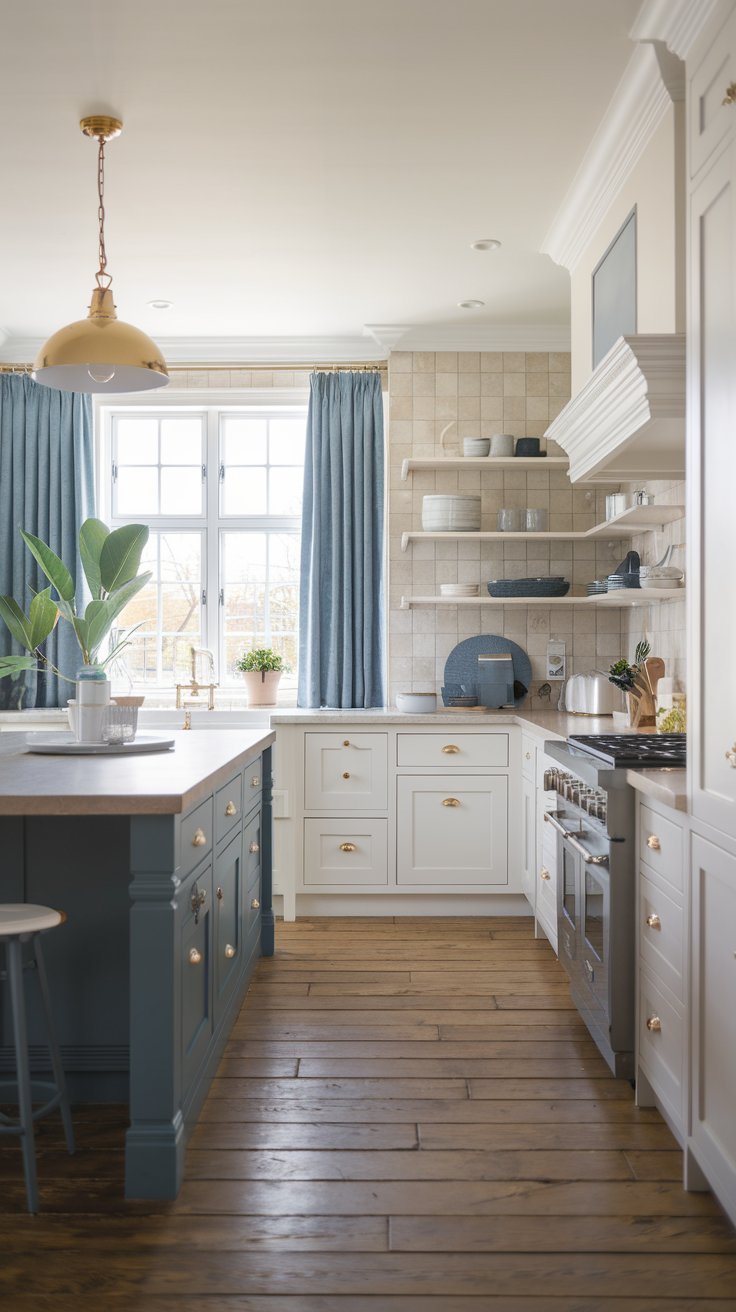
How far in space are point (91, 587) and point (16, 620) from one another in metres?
0.39

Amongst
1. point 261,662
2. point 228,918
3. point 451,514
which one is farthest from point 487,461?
point 228,918

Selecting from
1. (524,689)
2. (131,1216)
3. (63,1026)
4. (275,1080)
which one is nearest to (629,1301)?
(131,1216)

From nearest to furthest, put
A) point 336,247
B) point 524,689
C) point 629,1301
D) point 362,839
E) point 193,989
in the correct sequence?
1. point 629,1301
2. point 193,989
3. point 336,247
4. point 362,839
5. point 524,689

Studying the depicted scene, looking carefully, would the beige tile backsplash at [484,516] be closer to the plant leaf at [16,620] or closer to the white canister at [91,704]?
the plant leaf at [16,620]

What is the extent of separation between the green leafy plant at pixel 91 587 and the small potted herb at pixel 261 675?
0.67 meters

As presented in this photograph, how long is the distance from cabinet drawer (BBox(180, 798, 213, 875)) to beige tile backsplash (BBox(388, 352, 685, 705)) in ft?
8.93

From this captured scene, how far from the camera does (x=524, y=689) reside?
5.21 m

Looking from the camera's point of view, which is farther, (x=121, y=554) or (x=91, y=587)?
(x=91, y=587)

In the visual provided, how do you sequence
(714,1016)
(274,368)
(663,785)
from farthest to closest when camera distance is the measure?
(274,368), (663,785), (714,1016)

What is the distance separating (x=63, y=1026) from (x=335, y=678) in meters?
2.86

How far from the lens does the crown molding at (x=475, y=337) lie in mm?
5219

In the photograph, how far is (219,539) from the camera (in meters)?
5.69

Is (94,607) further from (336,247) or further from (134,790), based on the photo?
(134,790)

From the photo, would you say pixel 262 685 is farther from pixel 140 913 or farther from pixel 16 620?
pixel 140 913
